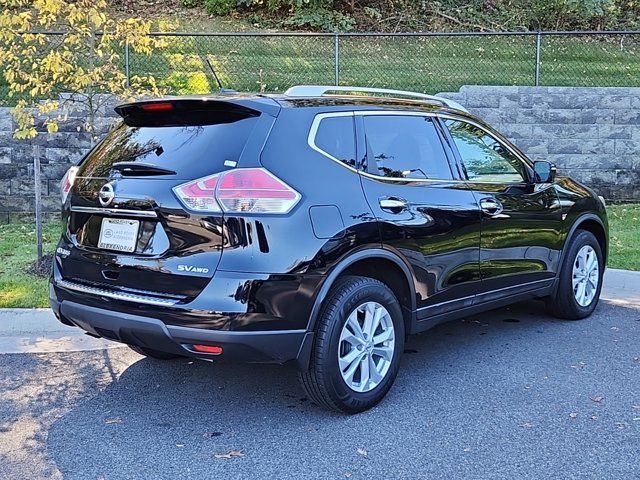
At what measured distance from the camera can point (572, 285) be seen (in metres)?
5.92

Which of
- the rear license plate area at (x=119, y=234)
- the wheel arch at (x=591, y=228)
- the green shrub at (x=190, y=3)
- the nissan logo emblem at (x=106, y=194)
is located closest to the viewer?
the rear license plate area at (x=119, y=234)

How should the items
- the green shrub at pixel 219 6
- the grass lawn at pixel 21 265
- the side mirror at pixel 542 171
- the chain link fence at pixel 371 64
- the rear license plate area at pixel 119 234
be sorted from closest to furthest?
the rear license plate area at pixel 119 234 < the side mirror at pixel 542 171 < the grass lawn at pixel 21 265 < the chain link fence at pixel 371 64 < the green shrub at pixel 219 6

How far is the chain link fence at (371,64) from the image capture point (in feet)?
38.9

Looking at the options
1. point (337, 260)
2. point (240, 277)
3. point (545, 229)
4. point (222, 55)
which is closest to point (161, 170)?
point (240, 277)

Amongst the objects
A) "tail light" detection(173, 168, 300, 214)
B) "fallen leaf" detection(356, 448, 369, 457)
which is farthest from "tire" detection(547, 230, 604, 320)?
"tail light" detection(173, 168, 300, 214)

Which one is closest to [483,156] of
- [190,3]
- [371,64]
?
[371,64]

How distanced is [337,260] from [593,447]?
1.67m

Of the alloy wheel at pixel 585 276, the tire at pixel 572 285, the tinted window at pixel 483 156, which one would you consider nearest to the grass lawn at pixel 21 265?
the tinted window at pixel 483 156

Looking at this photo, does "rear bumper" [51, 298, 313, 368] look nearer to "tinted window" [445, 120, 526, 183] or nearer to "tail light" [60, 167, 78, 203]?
"tail light" [60, 167, 78, 203]

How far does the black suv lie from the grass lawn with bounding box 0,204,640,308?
237cm

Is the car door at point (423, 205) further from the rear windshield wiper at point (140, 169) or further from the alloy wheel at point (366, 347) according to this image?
the rear windshield wiper at point (140, 169)

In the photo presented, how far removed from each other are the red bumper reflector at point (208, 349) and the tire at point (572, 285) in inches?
133

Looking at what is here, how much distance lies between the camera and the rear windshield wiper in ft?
12.3

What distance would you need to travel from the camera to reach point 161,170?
12.4 feet
